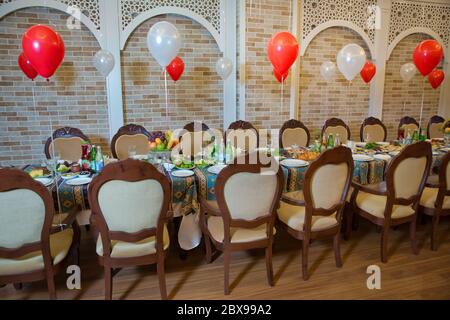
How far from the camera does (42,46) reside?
8.93 ft

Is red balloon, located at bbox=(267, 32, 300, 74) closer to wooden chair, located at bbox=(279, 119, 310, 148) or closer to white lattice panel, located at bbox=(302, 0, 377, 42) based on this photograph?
wooden chair, located at bbox=(279, 119, 310, 148)

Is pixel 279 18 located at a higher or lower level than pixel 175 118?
higher

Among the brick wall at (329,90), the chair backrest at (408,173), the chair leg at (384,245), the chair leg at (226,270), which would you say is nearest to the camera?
the chair leg at (226,270)

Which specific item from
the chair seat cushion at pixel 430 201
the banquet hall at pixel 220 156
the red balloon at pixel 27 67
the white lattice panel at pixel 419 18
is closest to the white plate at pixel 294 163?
the banquet hall at pixel 220 156

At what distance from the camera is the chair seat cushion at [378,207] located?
2826mm

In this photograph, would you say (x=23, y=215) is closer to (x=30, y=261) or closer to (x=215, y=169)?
(x=30, y=261)

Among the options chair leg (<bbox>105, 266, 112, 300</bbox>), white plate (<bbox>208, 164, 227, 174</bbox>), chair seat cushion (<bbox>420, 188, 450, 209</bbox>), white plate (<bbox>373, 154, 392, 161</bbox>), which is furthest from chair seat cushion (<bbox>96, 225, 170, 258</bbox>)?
chair seat cushion (<bbox>420, 188, 450, 209</bbox>)

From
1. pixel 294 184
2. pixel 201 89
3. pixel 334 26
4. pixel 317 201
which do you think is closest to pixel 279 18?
pixel 334 26

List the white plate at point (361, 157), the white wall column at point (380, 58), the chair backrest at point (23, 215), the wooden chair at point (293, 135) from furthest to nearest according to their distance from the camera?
1. the white wall column at point (380, 58)
2. the wooden chair at point (293, 135)
3. the white plate at point (361, 157)
4. the chair backrest at point (23, 215)

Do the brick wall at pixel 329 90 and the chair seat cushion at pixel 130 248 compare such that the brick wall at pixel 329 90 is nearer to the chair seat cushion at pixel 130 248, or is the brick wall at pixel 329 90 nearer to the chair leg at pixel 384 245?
the chair leg at pixel 384 245

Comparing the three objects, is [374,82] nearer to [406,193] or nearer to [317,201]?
[406,193]
